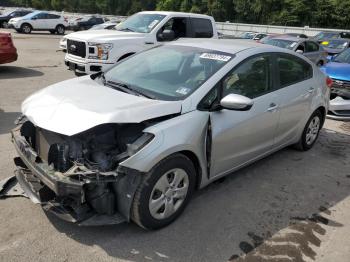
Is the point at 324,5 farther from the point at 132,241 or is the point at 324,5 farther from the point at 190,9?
the point at 132,241

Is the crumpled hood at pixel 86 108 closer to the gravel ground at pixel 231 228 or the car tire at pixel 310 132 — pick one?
the gravel ground at pixel 231 228

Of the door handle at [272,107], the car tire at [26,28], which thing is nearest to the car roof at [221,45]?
the door handle at [272,107]

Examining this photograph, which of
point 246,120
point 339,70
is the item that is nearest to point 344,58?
point 339,70

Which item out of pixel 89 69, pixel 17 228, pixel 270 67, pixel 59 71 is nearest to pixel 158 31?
pixel 89 69

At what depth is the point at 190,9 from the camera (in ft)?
220

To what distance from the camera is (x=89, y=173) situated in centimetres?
309

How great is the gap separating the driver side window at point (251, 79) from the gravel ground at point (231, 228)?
1.16 metres

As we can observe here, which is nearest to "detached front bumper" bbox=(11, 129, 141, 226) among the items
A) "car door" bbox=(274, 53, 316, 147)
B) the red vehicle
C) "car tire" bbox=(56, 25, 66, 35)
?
"car door" bbox=(274, 53, 316, 147)

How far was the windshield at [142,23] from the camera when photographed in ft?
32.6

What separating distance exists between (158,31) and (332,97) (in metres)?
4.60

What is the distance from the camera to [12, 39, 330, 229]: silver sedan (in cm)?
322

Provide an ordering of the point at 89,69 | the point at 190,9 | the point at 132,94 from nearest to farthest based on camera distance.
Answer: the point at 132,94 < the point at 89,69 < the point at 190,9

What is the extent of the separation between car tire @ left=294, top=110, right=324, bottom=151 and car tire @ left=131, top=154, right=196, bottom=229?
261cm

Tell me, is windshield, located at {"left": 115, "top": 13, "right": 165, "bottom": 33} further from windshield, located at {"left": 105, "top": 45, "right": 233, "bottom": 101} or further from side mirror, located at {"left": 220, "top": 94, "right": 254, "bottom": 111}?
side mirror, located at {"left": 220, "top": 94, "right": 254, "bottom": 111}
